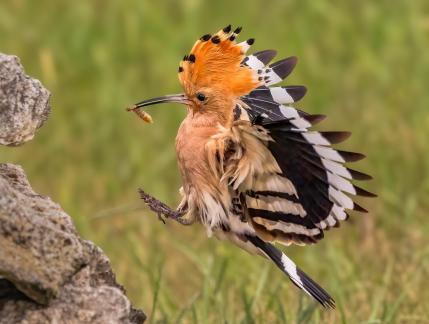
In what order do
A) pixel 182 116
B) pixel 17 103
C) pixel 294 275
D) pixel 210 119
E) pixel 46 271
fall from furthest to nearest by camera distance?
1. pixel 182 116
2. pixel 210 119
3. pixel 294 275
4. pixel 17 103
5. pixel 46 271

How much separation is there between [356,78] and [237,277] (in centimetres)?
226

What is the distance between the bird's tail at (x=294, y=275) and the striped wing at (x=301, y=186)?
0.67 feet

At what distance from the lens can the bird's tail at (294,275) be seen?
312 cm

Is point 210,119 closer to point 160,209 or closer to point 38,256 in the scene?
point 160,209

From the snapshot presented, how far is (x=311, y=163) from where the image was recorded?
281cm

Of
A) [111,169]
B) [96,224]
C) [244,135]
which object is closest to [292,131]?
[244,135]

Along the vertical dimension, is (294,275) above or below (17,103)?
below

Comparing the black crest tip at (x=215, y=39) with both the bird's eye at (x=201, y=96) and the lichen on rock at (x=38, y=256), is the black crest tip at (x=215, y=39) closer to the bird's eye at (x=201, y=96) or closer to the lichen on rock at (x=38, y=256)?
the bird's eye at (x=201, y=96)

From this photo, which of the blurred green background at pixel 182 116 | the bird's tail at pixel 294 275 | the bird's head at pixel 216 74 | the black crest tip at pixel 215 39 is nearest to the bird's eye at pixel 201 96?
the bird's head at pixel 216 74

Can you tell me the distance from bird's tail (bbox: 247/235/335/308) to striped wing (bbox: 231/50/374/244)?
0.20 meters

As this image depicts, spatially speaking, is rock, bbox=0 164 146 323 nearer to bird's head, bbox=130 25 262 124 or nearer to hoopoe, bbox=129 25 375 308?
hoopoe, bbox=129 25 375 308

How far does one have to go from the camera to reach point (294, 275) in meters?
3.21

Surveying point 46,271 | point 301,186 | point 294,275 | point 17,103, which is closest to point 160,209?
point 294,275

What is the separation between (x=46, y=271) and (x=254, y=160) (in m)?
0.68
